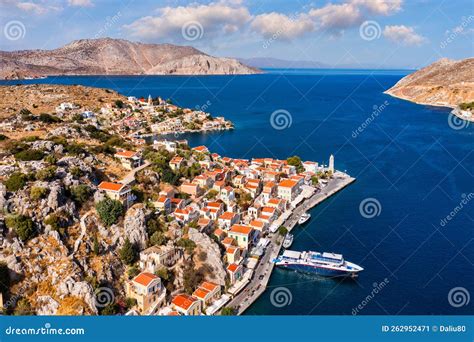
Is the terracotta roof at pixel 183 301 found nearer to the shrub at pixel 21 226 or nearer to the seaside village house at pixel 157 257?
the seaside village house at pixel 157 257

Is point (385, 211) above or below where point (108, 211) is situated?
above

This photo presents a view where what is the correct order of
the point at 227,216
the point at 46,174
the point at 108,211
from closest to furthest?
the point at 108,211, the point at 46,174, the point at 227,216

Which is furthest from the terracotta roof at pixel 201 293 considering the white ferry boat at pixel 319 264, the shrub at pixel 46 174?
the shrub at pixel 46 174

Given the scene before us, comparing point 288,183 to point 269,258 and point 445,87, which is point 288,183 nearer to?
point 269,258

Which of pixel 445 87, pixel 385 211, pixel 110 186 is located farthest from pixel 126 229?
pixel 445 87

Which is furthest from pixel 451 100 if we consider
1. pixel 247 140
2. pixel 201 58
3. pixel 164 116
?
pixel 201 58
